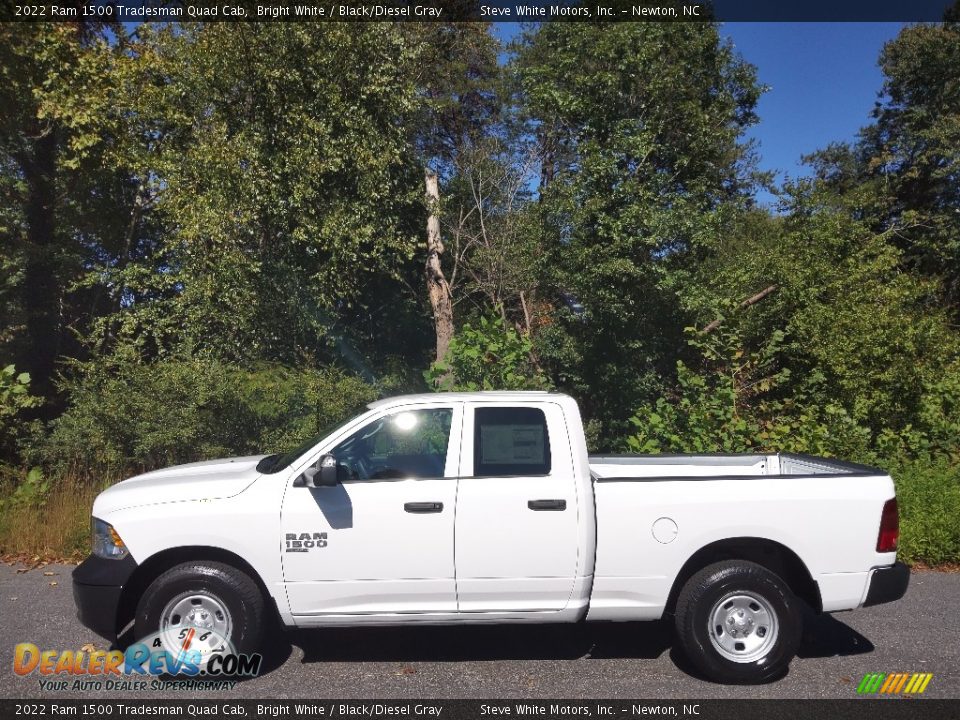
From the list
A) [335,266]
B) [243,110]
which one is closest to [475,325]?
[335,266]

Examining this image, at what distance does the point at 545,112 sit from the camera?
1504 cm

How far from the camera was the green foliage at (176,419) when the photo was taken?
1080 cm

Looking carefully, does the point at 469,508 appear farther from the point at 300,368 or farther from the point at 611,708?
the point at 300,368

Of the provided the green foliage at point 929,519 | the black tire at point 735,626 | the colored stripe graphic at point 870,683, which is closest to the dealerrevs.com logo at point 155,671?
the black tire at point 735,626

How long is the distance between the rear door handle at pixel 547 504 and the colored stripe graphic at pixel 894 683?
212 cm

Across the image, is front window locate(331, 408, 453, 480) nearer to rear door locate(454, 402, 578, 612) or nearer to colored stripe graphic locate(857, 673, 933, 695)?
rear door locate(454, 402, 578, 612)

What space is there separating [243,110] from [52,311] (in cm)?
606

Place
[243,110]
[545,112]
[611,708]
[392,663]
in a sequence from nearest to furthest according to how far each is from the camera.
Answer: [611,708] → [392,663] → [243,110] → [545,112]

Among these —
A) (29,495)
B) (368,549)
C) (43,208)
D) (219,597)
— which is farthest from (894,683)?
(43,208)

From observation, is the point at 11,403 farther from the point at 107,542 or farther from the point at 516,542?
the point at 516,542

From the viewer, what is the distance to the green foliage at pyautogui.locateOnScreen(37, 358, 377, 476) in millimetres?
10797

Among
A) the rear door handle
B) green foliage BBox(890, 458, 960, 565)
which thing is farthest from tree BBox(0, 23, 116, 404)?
green foliage BBox(890, 458, 960, 565)

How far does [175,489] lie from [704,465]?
156 inches

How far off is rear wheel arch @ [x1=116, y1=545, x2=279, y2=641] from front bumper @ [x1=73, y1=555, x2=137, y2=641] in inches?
2.6
